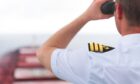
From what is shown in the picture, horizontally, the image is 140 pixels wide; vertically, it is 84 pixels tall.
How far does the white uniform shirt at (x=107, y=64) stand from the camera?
707mm

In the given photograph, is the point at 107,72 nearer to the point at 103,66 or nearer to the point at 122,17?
the point at 103,66

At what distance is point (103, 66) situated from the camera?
726 mm

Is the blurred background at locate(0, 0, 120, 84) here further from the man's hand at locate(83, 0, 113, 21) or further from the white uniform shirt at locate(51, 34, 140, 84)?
the white uniform shirt at locate(51, 34, 140, 84)

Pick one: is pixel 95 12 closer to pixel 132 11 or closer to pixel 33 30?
pixel 132 11

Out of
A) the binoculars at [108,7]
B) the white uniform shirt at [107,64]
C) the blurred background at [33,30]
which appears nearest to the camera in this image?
the white uniform shirt at [107,64]

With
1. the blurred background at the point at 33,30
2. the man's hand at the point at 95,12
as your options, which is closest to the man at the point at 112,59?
the man's hand at the point at 95,12

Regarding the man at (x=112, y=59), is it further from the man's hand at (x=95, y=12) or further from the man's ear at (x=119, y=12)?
the man's hand at (x=95, y=12)

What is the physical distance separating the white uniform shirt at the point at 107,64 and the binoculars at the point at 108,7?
13cm

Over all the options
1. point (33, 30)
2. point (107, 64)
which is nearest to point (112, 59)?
point (107, 64)

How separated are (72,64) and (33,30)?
0.52m

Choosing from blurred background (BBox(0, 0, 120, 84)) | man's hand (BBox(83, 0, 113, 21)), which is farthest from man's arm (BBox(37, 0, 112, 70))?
blurred background (BBox(0, 0, 120, 84))

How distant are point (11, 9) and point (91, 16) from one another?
1.42ft

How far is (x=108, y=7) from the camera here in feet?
2.78

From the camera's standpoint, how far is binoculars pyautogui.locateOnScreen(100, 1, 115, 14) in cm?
85
